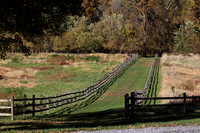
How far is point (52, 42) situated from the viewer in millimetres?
98312

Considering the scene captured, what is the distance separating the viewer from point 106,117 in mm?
19609

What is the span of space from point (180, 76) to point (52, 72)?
26.4 metres

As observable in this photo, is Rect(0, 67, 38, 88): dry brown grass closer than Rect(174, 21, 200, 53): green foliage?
Yes

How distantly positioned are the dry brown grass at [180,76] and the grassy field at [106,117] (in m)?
1.52

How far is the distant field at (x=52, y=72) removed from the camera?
40.7 metres

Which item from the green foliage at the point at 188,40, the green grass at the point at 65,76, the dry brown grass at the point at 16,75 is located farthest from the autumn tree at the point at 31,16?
the green foliage at the point at 188,40

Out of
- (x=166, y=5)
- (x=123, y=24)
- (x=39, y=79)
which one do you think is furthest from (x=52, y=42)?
(x=39, y=79)

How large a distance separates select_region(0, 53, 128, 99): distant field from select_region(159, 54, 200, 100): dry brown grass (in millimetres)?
11023

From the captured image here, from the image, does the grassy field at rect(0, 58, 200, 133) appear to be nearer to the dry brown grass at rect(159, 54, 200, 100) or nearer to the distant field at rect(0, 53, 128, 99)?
the dry brown grass at rect(159, 54, 200, 100)

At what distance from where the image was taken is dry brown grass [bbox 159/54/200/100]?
1159 inches

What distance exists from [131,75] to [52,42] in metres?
57.1

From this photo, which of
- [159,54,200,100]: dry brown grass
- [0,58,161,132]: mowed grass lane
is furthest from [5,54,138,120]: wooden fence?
[159,54,200,100]: dry brown grass

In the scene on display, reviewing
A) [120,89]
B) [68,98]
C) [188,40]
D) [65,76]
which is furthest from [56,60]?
[68,98]

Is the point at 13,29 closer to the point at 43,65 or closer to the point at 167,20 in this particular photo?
the point at 43,65
